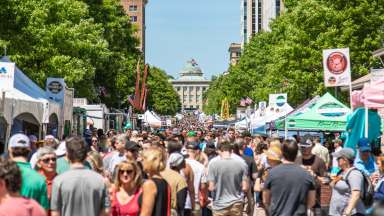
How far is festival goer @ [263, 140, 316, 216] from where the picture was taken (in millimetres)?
7844

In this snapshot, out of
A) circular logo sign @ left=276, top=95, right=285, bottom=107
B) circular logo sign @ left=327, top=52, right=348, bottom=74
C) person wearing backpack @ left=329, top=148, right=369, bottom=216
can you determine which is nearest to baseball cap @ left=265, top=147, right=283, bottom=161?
person wearing backpack @ left=329, top=148, right=369, bottom=216

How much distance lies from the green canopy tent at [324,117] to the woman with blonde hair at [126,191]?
1429 cm

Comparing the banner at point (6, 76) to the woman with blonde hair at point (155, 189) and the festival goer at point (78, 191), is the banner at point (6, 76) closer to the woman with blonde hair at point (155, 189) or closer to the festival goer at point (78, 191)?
the woman with blonde hair at point (155, 189)

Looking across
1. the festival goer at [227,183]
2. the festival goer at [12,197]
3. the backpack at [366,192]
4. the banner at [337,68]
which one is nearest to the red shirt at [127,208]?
the festival goer at [12,197]

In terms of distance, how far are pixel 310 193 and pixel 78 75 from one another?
27.9 meters

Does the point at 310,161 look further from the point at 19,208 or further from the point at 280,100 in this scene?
the point at 280,100

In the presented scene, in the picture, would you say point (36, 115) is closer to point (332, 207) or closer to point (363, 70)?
point (332, 207)

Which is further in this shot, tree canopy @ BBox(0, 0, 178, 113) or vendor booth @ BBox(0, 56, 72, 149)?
tree canopy @ BBox(0, 0, 178, 113)

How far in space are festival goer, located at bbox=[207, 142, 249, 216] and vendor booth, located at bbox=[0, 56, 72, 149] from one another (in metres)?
4.42

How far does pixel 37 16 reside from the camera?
31203mm

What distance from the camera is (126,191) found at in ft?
24.4

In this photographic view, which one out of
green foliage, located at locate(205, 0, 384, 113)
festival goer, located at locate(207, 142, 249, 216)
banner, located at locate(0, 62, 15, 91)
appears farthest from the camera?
green foliage, located at locate(205, 0, 384, 113)

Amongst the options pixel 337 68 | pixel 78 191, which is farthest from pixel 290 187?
pixel 337 68

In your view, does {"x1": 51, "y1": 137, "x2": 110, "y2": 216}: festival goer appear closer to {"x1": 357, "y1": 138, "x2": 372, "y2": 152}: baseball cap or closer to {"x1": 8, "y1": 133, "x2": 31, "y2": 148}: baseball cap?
{"x1": 8, "y1": 133, "x2": 31, "y2": 148}: baseball cap
